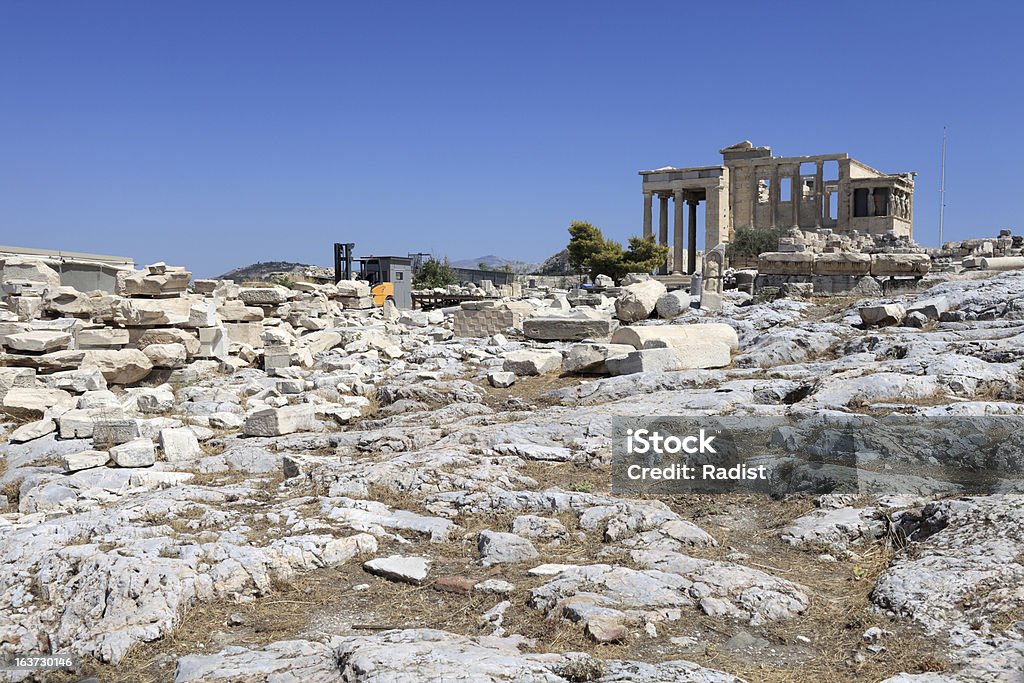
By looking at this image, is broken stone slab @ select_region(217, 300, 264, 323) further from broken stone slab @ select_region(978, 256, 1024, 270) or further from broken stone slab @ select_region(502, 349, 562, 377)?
broken stone slab @ select_region(978, 256, 1024, 270)

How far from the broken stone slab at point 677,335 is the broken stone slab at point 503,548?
242 inches

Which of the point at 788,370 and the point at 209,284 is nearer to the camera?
the point at 788,370

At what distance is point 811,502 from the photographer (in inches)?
211

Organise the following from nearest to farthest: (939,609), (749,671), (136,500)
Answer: (749,671)
(939,609)
(136,500)

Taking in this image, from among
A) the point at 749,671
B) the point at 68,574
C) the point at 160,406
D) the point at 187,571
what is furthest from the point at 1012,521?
the point at 160,406

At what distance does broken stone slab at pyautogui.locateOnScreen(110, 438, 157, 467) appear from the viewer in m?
6.84

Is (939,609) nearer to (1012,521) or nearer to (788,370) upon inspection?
(1012,521)

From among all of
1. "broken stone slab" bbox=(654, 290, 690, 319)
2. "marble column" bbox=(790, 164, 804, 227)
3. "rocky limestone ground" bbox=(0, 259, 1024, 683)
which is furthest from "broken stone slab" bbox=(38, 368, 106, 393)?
"marble column" bbox=(790, 164, 804, 227)

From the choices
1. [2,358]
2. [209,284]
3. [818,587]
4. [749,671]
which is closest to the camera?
[749,671]

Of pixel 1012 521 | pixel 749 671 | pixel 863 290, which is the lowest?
pixel 749 671

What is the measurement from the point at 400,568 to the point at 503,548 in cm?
62

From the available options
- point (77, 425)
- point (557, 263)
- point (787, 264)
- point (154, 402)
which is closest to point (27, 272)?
point (154, 402)

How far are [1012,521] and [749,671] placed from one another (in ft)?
6.57

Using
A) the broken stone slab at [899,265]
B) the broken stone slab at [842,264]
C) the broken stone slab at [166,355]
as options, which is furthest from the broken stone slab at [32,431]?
the broken stone slab at [899,265]
